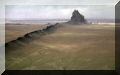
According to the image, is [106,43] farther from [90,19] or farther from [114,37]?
[90,19]

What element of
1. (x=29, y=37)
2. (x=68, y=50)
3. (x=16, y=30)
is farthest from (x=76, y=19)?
(x=16, y=30)

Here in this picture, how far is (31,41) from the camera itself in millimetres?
3723

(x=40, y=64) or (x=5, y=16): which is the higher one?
(x=5, y=16)

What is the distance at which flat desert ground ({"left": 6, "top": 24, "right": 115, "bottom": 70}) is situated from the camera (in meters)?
3.65

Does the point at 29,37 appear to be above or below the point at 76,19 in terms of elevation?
below

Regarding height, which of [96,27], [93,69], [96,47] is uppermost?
[96,27]

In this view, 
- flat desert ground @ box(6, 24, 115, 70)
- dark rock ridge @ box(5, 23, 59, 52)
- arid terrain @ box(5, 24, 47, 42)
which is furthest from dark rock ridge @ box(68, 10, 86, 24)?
arid terrain @ box(5, 24, 47, 42)

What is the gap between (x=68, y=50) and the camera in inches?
145

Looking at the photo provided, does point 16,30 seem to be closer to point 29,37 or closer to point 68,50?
point 29,37

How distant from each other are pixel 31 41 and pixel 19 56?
29 cm

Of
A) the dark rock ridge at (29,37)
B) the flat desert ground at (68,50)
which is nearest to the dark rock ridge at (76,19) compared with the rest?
the flat desert ground at (68,50)

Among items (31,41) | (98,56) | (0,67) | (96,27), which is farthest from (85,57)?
(0,67)

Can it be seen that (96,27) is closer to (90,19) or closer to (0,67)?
(90,19)

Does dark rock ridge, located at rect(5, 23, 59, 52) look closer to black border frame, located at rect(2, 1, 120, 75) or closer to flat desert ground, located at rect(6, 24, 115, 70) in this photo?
flat desert ground, located at rect(6, 24, 115, 70)
